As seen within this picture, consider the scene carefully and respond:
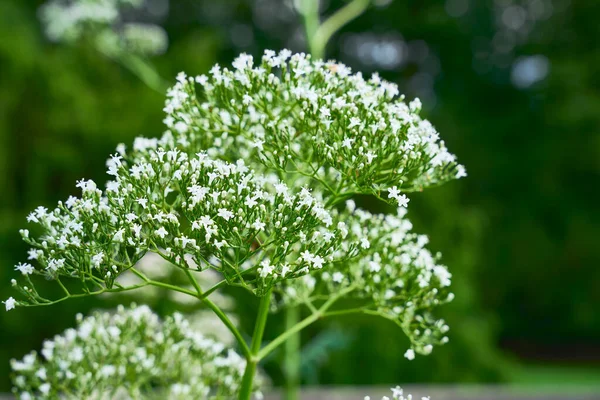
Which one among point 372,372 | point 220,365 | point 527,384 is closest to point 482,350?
point 372,372

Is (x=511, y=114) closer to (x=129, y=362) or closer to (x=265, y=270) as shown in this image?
(x=129, y=362)

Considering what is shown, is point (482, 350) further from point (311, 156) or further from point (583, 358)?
point (583, 358)

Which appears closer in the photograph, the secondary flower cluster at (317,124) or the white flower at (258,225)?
the white flower at (258,225)

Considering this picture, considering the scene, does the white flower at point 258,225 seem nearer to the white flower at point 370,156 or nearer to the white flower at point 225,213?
the white flower at point 225,213

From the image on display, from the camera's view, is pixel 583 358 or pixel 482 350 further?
pixel 583 358

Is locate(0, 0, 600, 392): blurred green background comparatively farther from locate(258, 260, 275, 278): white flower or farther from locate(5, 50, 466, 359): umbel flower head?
locate(258, 260, 275, 278): white flower

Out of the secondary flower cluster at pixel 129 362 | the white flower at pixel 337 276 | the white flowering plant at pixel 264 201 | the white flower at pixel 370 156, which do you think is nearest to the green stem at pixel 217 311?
the white flowering plant at pixel 264 201

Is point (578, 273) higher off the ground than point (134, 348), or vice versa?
point (578, 273)

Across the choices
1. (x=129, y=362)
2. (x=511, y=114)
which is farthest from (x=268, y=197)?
(x=511, y=114)
